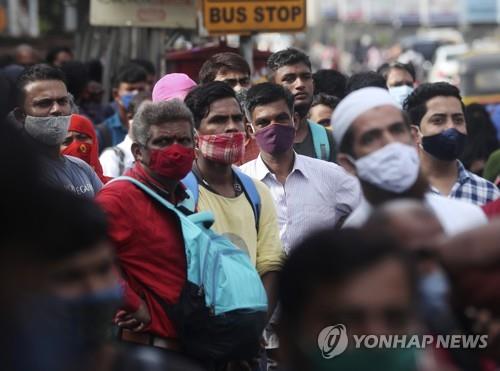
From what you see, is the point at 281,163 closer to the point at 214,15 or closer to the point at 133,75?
the point at 214,15

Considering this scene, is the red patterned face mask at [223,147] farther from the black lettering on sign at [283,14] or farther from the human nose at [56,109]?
the black lettering on sign at [283,14]

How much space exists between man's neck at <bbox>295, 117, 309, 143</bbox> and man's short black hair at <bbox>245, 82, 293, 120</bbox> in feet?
2.72

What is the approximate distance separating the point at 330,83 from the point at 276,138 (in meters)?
3.38

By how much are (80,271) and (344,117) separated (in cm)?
173

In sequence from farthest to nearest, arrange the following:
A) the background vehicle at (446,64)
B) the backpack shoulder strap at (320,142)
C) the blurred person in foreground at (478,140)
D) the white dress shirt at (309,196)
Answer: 1. the background vehicle at (446,64)
2. the blurred person in foreground at (478,140)
3. the backpack shoulder strap at (320,142)
4. the white dress shirt at (309,196)

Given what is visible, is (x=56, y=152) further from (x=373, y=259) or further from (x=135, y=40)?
(x=135, y=40)

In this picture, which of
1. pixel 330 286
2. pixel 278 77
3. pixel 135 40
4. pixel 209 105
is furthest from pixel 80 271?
pixel 135 40

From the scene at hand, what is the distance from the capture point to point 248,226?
6.74 metres

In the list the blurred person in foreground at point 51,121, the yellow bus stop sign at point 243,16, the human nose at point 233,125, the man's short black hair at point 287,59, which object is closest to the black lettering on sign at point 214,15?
the yellow bus stop sign at point 243,16

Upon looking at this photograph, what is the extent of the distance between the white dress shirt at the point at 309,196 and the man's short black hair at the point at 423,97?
1.42ft

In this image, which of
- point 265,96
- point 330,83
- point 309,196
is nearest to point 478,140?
point 330,83

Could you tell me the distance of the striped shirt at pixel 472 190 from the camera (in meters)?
6.80

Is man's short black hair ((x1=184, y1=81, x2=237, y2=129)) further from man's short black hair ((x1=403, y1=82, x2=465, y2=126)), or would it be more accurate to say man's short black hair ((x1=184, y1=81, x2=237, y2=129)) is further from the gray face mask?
man's short black hair ((x1=403, y1=82, x2=465, y2=126))

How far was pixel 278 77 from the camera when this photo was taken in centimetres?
963
